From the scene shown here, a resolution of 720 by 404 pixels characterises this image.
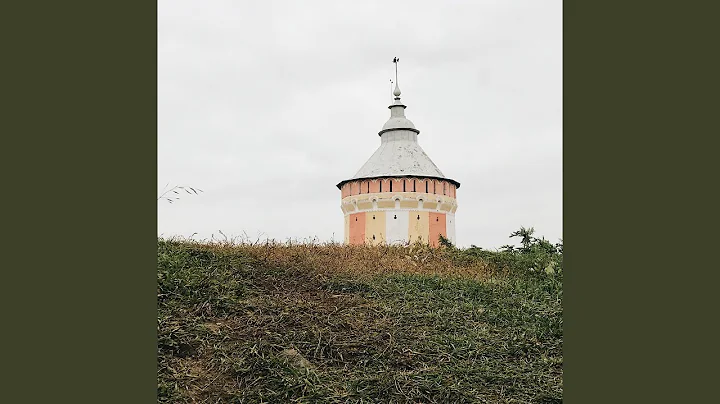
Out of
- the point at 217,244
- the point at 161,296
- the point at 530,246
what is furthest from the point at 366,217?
the point at 161,296

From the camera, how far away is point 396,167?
2108 centimetres

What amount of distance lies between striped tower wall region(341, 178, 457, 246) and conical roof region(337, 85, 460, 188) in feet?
0.86

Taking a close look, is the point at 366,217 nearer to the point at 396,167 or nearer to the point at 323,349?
the point at 396,167

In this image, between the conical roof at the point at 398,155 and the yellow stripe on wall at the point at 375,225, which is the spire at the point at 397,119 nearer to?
the conical roof at the point at 398,155

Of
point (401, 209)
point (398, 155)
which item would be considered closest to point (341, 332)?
point (401, 209)

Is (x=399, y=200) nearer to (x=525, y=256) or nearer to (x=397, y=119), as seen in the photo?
(x=397, y=119)

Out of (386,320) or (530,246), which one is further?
(530,246)

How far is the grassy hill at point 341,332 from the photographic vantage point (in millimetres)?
5000

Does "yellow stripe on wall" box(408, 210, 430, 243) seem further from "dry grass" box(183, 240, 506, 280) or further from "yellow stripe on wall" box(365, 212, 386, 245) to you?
"dry grass" box(183, 240, 506, 280)

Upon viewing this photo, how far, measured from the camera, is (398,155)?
70.7 ft

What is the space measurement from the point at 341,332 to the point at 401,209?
14863 millimetres

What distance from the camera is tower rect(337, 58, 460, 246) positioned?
20734 millimetres

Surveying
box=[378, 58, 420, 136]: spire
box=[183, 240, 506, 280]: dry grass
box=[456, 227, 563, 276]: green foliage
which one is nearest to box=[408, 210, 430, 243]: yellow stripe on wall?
box=[378, 58, 420, 136]: spire

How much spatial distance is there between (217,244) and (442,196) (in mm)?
13087
